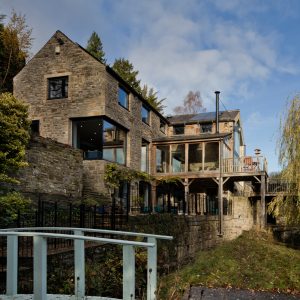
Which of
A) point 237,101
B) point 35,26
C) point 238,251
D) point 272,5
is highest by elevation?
point 35,26

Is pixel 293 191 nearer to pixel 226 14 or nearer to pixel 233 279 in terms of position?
pixel 233 279

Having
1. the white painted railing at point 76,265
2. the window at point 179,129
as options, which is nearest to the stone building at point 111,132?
the window at point 179,129

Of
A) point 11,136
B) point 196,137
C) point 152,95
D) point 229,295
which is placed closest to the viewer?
point 229,295

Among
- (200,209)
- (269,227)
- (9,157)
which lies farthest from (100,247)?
(269,227)

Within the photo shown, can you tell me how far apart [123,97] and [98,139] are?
3.57 m

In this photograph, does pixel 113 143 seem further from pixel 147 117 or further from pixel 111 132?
pixel 147 117

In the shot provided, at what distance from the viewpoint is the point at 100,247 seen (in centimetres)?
970

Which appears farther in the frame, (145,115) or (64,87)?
(145,115)

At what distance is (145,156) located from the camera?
2364 cm

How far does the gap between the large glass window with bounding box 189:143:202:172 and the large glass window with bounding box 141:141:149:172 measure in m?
2.94

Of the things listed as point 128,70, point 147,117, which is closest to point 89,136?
point 147,117

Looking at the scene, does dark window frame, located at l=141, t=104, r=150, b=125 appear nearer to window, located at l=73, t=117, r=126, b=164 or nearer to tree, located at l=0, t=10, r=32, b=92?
window, located at l=73, t=117, r=126, b=164

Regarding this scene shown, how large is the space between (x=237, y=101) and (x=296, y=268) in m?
27.9

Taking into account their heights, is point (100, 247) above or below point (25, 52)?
below
